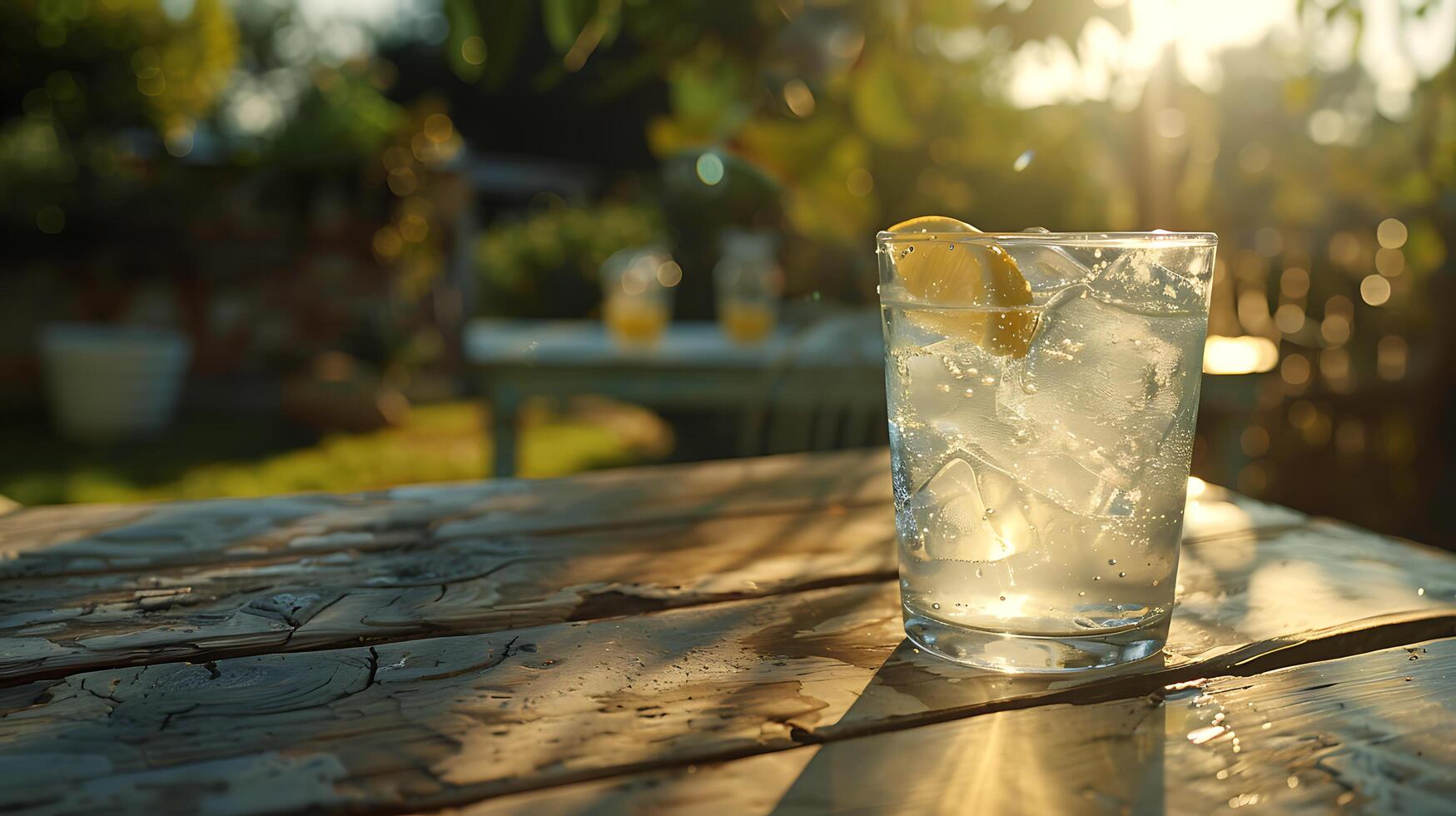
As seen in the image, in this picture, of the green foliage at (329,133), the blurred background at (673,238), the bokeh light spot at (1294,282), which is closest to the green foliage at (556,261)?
the blurred background at (673,238)

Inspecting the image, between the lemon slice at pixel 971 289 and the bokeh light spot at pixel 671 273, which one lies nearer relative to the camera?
the lemon slice at pixel 971 289

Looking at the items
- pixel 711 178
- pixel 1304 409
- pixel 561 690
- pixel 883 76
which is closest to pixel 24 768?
pixel 561 690

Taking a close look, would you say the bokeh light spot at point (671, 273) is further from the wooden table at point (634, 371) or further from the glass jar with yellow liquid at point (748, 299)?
the wooden table at point (634, 371)

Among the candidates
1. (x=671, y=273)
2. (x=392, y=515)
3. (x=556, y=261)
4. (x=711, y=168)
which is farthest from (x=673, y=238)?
(x=392, y=515)

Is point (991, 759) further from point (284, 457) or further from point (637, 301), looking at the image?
point (284, 457)

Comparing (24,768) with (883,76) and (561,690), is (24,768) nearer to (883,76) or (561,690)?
(561,690)

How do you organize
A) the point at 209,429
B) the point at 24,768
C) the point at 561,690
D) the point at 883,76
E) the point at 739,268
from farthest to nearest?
the point at 209,429, the point at 739,268, the point at 883,76, the point at 561,690, the point at 24,768
